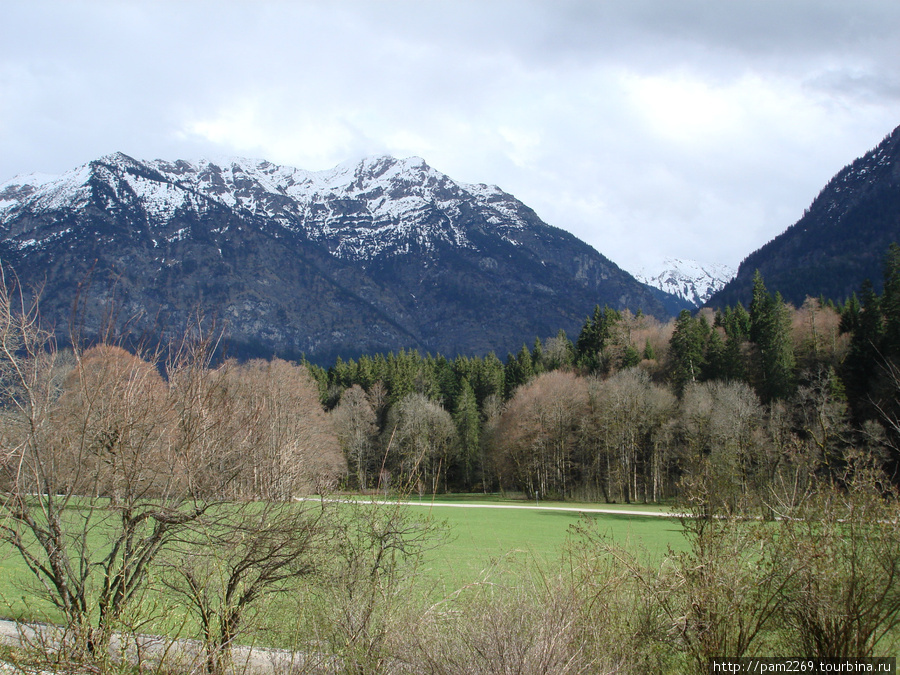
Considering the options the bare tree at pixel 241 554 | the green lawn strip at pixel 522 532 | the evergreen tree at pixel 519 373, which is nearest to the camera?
the bare tree at pixel 241 554

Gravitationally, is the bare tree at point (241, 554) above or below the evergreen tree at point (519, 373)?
below

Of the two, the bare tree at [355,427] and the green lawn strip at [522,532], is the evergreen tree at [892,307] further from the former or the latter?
the bare tree at [355,427]

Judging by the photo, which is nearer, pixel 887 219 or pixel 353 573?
pixel 353 573

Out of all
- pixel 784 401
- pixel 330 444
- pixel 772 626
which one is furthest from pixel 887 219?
pixel 772 626

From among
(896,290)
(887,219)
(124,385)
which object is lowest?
(124,385)

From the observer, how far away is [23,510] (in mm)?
7023

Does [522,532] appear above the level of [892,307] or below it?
below

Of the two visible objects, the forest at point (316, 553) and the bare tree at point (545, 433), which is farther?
the bare tree at point (545, 433)

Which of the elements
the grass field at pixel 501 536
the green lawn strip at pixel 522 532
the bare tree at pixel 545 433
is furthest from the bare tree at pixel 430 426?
the green lawn strip at pixel 522 532

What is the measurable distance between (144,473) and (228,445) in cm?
119

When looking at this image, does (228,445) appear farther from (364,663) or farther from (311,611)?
(364,663)

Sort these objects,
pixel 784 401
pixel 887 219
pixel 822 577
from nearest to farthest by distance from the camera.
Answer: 1. pixel 822 577
2. pixel 784 401
3. pixel 887 219

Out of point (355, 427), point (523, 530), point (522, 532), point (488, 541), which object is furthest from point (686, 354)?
point (488, 541)

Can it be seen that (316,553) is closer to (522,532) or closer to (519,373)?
(522,532)
